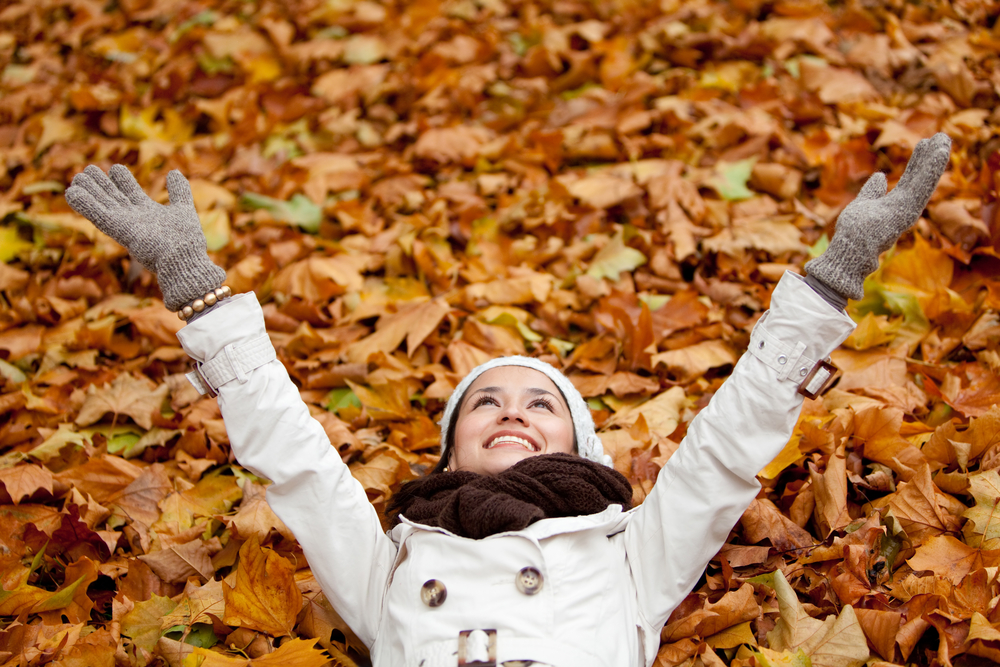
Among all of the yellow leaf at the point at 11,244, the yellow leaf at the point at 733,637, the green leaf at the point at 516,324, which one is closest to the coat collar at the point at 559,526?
the yellow leaf at the point at 733,637

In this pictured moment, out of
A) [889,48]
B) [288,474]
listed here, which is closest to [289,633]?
[288,474]

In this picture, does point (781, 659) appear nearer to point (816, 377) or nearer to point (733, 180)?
point (816, 377)

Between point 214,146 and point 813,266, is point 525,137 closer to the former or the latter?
point 214,146

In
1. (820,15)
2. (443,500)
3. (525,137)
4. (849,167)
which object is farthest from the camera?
(820,15)

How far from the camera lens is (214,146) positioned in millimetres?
4012

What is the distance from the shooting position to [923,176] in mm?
1608

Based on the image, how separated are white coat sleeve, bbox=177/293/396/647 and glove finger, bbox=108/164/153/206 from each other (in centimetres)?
35

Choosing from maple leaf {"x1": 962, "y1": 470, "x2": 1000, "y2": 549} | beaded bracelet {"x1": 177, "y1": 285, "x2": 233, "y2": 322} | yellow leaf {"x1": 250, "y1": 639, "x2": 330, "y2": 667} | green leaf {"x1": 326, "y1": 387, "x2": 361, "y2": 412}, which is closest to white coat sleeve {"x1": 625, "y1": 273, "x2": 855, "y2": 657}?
maple leaf {"x1": 962, "y1": 470, "x2": 1000, "y2": 549}

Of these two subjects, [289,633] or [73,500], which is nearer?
[289,633]

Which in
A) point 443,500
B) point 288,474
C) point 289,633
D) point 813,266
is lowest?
point 289,633

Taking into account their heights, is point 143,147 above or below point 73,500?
above

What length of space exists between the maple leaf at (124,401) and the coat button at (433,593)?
1.29 meters

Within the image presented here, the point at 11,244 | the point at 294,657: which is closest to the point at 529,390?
the point at 294,657

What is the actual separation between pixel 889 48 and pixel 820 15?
455 millimetres
